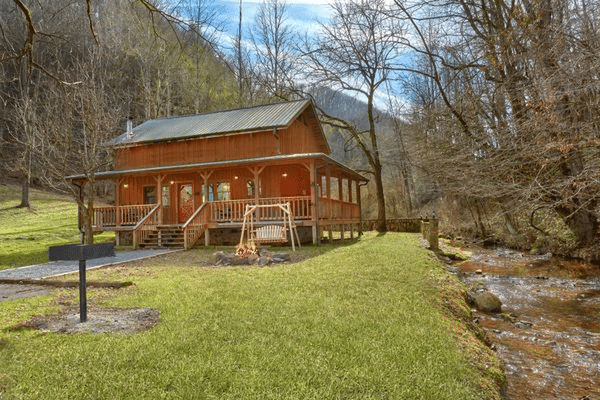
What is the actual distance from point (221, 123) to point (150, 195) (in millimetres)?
5771

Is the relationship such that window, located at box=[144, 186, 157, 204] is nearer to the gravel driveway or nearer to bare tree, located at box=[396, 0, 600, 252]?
the gravel driveway

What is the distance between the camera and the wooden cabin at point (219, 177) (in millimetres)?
17953

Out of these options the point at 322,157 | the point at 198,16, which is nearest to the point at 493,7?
the point at 322,157

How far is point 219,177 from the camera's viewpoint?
21.4 metres

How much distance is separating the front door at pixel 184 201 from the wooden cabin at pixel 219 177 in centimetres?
6

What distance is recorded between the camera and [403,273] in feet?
28.6

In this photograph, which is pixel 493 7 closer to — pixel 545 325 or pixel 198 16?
pixel 545 325

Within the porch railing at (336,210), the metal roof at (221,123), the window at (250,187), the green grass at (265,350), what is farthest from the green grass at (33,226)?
the porch railing at (336,210)

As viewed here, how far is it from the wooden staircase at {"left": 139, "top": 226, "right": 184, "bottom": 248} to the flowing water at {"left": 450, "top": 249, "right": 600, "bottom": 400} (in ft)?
38.4

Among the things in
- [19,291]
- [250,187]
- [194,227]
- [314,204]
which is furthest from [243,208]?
[19,291]

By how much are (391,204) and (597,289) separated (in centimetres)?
2752

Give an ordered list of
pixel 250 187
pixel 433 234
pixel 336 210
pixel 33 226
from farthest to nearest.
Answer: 1. pixel 33 226
2. pixel 250 187
3. pixel 336 210
4. pixel 433 234

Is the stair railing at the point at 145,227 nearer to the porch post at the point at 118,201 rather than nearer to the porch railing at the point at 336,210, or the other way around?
the porch post at the point at 118,201

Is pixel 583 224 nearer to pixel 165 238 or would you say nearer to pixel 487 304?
pixel 487 304
